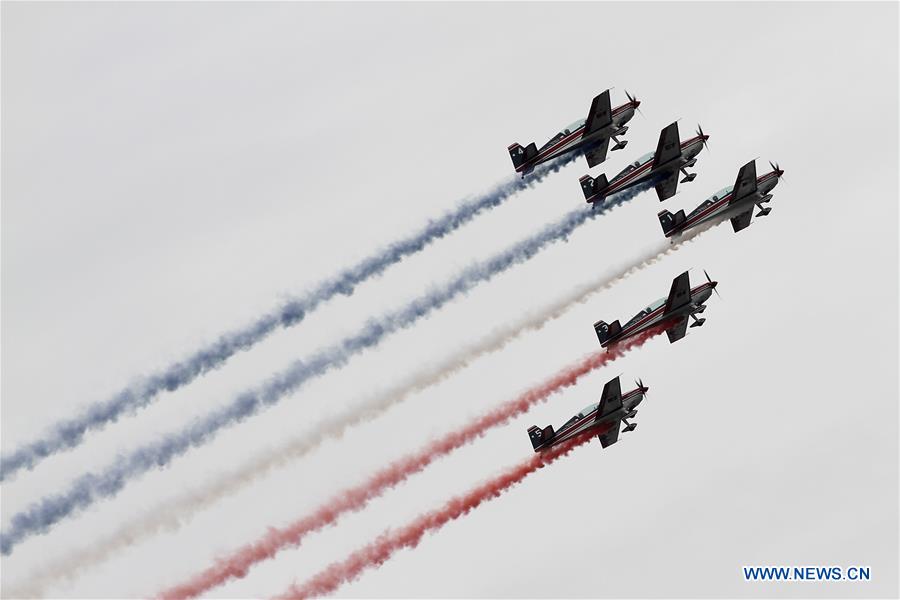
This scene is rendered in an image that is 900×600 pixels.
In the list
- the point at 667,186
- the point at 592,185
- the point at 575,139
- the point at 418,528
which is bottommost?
the point at 418,528

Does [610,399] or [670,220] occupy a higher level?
[670,220]

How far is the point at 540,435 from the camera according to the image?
9600cm

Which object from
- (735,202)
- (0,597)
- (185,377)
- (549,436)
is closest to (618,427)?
(549,436)

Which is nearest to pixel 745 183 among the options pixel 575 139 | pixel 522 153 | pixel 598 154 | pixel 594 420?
pixel 598 154

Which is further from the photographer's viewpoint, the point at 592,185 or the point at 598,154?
the point at 598,154

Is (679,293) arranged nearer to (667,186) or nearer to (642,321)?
(642,321)

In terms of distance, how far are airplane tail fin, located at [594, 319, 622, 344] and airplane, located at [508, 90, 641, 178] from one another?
401 inches

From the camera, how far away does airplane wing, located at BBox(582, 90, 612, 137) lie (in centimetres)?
9825

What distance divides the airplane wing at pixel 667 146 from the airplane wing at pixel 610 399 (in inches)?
532

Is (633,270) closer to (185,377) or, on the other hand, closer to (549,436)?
(549,436)

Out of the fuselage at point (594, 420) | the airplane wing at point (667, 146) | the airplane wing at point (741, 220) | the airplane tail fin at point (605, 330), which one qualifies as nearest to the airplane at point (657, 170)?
the airplane wing at point (667, 146)

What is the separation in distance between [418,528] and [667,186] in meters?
25.4

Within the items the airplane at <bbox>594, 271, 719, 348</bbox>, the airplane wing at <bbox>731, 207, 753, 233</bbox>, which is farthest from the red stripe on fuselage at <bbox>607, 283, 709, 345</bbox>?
the airplane wing at <bbox>731, 207, 753, 233</bbox>

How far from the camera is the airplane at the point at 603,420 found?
9606 centimetres
